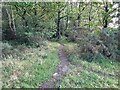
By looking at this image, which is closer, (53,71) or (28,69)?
(28,69)

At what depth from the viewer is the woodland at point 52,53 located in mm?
8676

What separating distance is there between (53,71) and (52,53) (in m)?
3.25

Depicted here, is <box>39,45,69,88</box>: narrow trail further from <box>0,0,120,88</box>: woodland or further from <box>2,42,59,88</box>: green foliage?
<box>2,42,59,88</box>: green foliage

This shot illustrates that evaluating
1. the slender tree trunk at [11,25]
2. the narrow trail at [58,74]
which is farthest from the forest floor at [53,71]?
the slender tree trunk at [11,25]

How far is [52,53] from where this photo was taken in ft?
42.2

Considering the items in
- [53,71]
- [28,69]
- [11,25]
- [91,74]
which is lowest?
[91,74]

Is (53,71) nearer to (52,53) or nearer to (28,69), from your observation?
(28,69)

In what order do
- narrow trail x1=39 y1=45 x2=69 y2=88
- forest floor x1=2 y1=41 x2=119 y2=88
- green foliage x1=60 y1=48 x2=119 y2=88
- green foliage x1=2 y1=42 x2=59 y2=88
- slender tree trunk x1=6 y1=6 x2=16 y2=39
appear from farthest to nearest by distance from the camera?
slender tree trunk x1=6 y1=6 x2=16 y2=39, green foliage x1=60 y1=48 x2=119 y2=88, forest floor x1=2 y1=41 x2=119 y2=88, narrow trail x1=39 y1=45 x2=69 y2=88, green foliage x1=2 y1=42 x2=59 y2=88

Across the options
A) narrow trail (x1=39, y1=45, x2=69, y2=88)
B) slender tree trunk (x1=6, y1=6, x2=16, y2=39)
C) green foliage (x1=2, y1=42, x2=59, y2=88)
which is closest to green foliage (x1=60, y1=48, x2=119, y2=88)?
narrow trail (x1=39, y1=45, x2=69, y2=88)

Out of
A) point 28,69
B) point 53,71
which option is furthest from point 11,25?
point 53,71

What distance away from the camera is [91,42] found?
42.1 ft

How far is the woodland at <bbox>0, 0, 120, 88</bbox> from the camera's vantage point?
28.5 ft

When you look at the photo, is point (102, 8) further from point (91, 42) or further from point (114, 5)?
point (91, 42)

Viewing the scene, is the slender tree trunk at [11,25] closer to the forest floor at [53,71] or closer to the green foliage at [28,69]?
the forest floor at [53,71]
